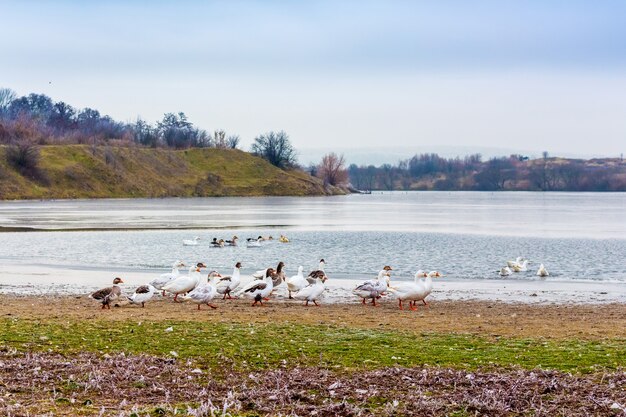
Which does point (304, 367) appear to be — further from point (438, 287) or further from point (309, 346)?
point (438, 287)

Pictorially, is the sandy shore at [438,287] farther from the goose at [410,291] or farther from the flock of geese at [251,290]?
the goose at [410,291]

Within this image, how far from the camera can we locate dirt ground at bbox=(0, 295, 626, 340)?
1744cm

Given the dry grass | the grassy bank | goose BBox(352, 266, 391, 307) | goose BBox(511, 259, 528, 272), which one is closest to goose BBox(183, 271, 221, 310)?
the grassy bank

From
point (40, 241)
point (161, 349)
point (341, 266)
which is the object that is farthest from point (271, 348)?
point (40, 241)

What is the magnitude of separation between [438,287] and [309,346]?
15.7 meters

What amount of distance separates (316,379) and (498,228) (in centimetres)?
5917

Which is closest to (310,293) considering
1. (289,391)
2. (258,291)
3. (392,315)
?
(258,291)

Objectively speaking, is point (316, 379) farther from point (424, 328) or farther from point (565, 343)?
point (424, 328)

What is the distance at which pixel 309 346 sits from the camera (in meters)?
13.6

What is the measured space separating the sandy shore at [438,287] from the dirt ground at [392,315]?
5.79ft

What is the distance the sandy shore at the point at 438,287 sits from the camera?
25.5 m

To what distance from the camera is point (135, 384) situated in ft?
35.5

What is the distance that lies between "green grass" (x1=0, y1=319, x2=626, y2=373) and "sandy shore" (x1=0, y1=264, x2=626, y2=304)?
934 centimetres

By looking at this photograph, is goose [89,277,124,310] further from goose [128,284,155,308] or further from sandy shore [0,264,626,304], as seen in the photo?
sandy shore [0,264,626,304]
